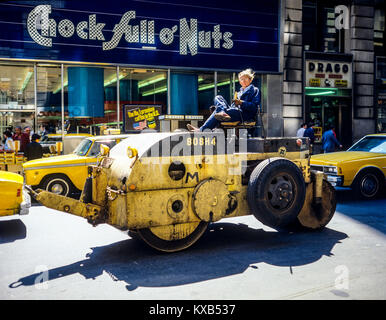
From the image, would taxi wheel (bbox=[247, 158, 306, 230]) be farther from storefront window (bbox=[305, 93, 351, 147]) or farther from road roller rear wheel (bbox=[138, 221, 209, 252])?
storefront window (bbox=[305, 93, 351, 147])

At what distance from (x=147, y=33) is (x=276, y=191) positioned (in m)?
11.6

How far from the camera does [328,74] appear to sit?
18.9 metres

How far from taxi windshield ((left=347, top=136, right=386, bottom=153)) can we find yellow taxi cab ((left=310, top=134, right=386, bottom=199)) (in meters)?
0.05

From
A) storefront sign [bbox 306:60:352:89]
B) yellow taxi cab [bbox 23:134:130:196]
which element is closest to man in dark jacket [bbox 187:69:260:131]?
yellow taxi cab [bbox 23:134:130:196]

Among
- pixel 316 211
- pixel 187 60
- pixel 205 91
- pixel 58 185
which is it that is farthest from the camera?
pixel 205 91

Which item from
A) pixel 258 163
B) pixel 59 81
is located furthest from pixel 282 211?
pixel 59 81

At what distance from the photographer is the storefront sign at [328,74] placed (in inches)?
728

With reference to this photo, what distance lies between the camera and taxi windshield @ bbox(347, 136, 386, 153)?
11000 mm

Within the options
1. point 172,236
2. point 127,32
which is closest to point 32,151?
point 127,32

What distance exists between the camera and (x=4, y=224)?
7922mm

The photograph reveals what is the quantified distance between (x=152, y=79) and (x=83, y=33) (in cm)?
313

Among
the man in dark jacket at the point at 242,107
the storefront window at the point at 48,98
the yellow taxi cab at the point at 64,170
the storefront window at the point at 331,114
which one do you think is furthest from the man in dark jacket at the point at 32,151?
the storefront window at the point at 331,114

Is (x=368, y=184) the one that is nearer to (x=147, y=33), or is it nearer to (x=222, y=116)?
(x=222, y=116)
